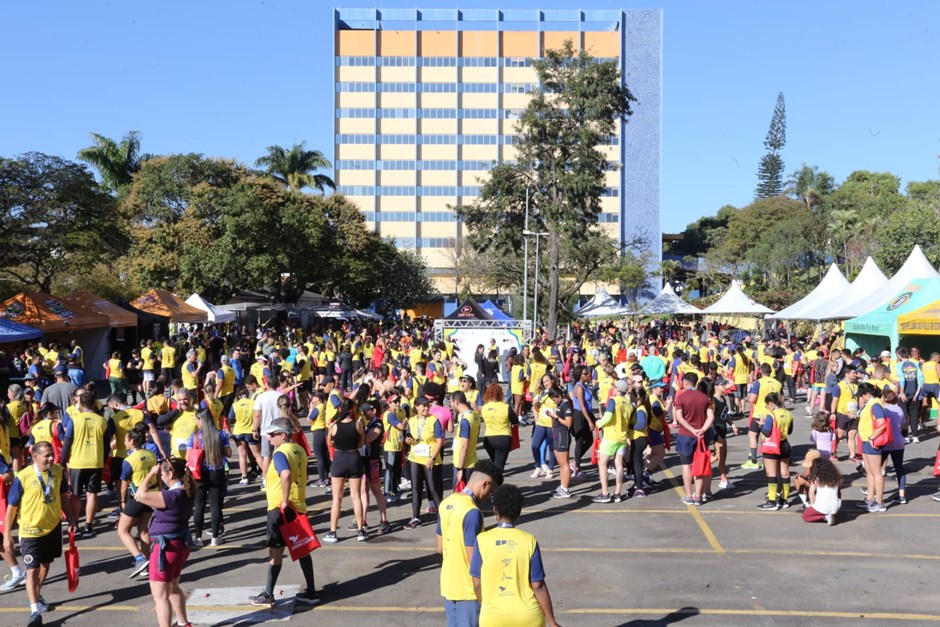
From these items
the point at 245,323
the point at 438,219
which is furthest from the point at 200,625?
the point at 438,219

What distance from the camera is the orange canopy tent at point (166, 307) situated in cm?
3091

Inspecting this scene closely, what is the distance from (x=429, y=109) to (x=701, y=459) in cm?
8049

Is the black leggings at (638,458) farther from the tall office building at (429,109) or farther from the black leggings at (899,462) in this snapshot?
the tall office building at (429,109)

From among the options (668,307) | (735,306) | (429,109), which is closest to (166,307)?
(668,307)

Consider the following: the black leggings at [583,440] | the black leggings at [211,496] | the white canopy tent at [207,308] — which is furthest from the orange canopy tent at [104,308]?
the black leggings at [211,496]

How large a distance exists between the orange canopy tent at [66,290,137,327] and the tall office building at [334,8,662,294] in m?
59.8

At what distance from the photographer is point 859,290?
93.6ft

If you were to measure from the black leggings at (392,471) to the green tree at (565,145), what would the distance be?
26.8 metres

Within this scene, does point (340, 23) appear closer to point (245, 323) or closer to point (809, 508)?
point (245, 323)

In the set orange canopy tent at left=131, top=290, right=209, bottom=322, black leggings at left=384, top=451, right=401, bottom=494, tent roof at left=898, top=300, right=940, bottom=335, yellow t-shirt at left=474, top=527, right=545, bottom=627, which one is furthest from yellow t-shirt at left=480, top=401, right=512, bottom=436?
orange canopy tent at left=131, top=290, right=209, bottom=322

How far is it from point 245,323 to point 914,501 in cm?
3834

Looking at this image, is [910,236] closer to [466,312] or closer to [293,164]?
[466,312]

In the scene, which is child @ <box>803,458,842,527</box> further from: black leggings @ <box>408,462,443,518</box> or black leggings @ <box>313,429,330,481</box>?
black leggings @ <box>313,429,330,481</box>

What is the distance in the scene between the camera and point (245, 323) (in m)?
45.8
